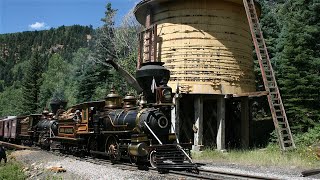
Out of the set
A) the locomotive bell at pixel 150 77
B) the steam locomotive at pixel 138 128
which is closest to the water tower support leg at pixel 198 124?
the steam locomotive at pixel 138 128

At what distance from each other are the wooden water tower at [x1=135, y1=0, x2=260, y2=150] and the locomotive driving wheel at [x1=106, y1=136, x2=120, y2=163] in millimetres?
5094

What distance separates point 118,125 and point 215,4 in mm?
9114

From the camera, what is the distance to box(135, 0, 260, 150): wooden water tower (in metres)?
19.0

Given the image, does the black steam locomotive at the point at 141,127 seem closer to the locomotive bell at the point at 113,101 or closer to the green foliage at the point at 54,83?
the locomotive bell at the point at 113,101

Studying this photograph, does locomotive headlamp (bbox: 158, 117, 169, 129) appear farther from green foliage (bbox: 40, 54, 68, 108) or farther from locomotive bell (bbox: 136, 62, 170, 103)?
green foliage (bbox: 40, 54, 68, 108)

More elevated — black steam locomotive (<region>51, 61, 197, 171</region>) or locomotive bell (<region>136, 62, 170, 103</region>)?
locomotive bell (<region>136, 62, 170, 103</region>)

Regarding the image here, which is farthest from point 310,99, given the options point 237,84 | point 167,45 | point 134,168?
point 134,168

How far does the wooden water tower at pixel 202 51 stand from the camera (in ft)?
62.4

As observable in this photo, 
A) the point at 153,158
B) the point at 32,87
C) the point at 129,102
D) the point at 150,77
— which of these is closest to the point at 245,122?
the point at 129,102

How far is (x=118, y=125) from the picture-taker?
45.0ft

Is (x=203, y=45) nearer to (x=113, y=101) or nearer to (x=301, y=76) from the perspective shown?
(x=301, y=76)

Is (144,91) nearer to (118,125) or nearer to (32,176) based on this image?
(118,125)

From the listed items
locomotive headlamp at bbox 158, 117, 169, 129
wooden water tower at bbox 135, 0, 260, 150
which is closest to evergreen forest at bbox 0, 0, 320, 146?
wooden water tower at bbox 135, 0, 260, 150

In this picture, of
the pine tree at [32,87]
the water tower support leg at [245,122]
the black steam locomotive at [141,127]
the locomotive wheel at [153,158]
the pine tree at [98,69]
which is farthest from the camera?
the pine tree at [32,87]
